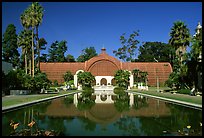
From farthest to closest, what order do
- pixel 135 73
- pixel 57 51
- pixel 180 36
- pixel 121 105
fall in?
pixel 57 51, pixel 135 73, pixel 180 36, pixel 121 105

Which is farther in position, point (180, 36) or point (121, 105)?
point (180, 36)

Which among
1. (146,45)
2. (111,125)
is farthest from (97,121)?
(146,45)

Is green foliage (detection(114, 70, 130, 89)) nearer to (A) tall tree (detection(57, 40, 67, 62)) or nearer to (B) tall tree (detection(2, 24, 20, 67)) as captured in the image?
(B) tall tree (detection(2, 24, 20, 67))

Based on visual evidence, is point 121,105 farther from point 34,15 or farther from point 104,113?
point 34,15

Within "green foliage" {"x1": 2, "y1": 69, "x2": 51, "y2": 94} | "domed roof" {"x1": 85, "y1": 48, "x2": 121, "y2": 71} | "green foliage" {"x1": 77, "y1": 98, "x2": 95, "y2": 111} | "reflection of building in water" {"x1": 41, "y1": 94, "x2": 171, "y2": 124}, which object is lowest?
"reflection of building in water" {"x1": 41, "y1": 94, "x2": 171, "y2": 124}

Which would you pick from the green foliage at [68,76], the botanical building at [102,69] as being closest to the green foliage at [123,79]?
the botanical building at [102,69]

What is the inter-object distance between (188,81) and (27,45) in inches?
973

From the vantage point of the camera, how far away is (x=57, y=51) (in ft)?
313

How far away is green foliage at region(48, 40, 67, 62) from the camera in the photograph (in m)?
95.0

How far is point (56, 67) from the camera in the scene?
74.7m

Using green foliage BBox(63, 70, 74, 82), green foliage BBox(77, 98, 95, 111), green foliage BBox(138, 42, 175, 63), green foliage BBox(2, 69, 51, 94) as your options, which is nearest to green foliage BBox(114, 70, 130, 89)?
green foliage BBox(63, 70, 74, 82)

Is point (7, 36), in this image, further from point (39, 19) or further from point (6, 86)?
point (6, 86)

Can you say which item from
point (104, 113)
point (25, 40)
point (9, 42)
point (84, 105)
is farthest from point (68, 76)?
point (104, 113)

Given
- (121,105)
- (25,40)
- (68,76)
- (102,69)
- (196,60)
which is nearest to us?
(121,105)
